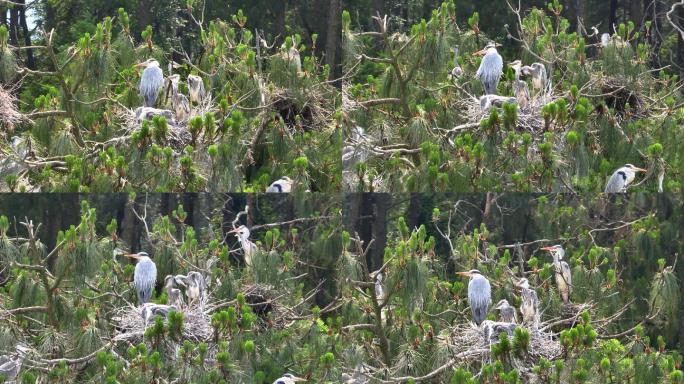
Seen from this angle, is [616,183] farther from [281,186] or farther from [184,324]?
[184,324]

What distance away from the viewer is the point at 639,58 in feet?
25.8

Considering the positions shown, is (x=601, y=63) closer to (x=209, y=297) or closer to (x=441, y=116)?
(x=441, y=116)

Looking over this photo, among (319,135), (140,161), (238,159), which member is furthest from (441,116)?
(140,161)

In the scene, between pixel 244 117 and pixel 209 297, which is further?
pixel 244 117

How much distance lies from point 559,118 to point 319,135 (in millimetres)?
1169

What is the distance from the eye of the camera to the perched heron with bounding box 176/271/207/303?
22.9 ft

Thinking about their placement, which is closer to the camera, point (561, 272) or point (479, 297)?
point (479, 297)

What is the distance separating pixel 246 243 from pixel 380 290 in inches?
23.3

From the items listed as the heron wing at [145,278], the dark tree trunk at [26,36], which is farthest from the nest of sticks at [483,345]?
the dark tree trunk at [26,36]

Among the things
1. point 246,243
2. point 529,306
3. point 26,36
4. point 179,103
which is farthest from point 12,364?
point 529,306

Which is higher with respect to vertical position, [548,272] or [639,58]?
[639,58]

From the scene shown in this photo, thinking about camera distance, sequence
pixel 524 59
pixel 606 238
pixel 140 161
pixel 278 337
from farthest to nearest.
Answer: pixel 524 59 < pixel 606 238 < pixel 278 337 < pixel 140 161

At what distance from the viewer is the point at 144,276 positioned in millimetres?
7016

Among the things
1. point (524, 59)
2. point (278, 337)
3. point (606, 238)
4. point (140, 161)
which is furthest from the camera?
point (524, 59)
